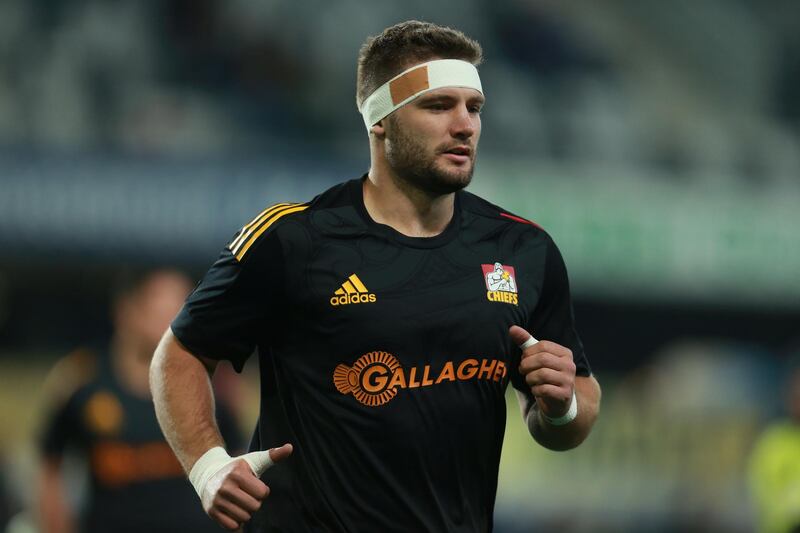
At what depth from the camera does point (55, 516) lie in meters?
6.81

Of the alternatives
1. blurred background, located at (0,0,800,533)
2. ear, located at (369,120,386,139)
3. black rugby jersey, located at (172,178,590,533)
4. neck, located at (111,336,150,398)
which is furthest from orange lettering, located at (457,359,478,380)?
blurred background, located at (0,0,800,533)

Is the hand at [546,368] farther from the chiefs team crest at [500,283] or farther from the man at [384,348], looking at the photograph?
the chiefs team crest at [500,283]

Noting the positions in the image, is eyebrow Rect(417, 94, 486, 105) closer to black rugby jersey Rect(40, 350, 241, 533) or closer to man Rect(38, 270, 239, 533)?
man Rect(38, 270, 239, 533)

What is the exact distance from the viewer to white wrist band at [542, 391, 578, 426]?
3756mm

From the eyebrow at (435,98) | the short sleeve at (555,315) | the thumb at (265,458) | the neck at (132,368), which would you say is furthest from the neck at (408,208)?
the neck at (132,368)

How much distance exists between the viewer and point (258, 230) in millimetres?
3625

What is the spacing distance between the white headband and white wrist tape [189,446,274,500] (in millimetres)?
1051

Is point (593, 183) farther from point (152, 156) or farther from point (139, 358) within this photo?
point (139, 358)

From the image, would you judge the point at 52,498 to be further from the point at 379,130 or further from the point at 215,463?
the point at 379,130

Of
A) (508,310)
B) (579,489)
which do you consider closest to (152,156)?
(579,489)

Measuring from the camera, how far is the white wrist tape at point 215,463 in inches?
135

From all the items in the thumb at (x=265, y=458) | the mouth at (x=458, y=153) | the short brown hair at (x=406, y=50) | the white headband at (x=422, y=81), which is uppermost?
the short brown hair at (x=406, y=50)

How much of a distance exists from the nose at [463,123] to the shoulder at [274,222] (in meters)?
0.37

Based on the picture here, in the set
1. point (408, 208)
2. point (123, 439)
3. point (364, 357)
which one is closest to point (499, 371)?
point (364, 357)
